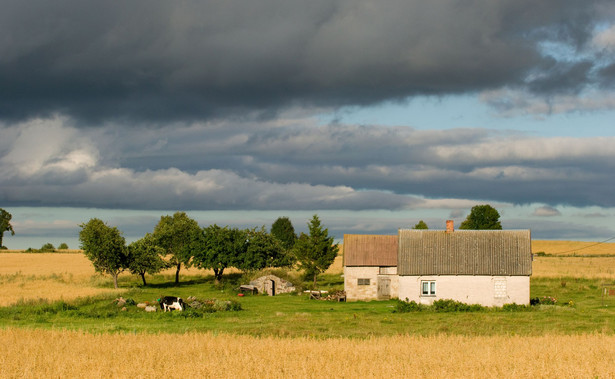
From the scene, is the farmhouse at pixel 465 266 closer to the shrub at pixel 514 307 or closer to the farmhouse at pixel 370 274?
the shrub at pixel 514 307

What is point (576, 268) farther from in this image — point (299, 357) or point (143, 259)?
point (299, 357)

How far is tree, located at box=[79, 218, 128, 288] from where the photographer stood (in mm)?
66688

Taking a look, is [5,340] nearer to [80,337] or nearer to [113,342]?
[80,337]

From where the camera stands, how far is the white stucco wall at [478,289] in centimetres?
4709

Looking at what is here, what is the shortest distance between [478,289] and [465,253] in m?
3.01

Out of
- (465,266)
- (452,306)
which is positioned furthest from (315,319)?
(465,266)

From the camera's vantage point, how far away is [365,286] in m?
57.3

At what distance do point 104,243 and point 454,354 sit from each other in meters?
53.2

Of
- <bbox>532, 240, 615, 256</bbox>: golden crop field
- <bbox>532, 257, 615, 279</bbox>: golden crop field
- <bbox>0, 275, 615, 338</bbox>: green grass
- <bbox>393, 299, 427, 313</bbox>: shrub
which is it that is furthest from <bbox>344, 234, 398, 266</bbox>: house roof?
<bbox>532, 240, 615, 256</bbox>: golden crop field

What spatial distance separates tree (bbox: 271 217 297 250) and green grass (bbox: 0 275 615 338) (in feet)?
325

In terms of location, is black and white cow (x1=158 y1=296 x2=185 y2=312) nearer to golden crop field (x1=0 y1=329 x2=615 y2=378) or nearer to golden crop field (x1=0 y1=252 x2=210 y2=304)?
golden crop field (x1=0 y1=252 x2=210 y2=304)

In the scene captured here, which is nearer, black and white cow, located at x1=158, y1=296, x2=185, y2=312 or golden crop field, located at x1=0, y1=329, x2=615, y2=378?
golden crop field, located at x1=0, y1=329, x2=615, y2=378

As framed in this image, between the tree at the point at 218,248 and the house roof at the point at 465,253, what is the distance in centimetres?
2727

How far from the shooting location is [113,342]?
78.7ft
